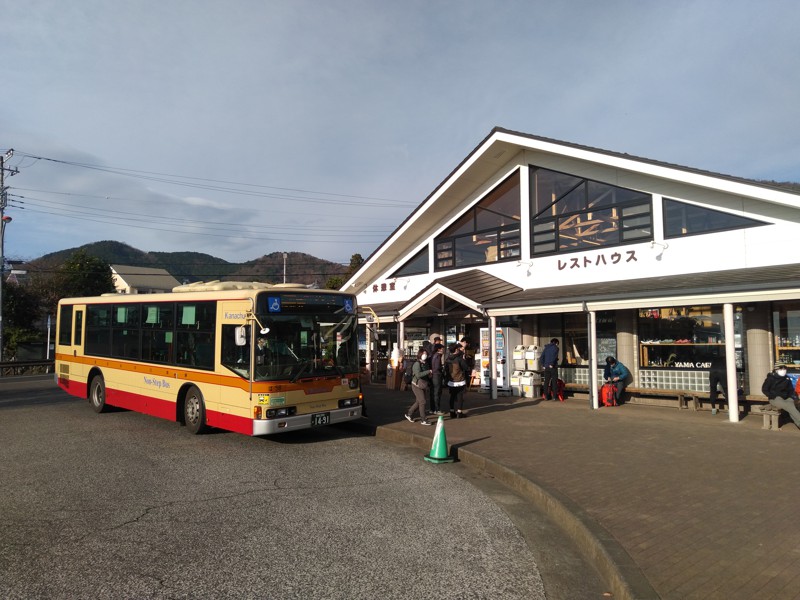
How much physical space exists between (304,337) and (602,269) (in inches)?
347

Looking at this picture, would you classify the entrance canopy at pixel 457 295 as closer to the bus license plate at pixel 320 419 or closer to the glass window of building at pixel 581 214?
the glass window of building at pixel 581 214

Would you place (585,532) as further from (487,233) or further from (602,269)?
(487,233)

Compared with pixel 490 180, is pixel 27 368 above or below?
below

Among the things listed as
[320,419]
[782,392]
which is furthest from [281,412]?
[782,392]

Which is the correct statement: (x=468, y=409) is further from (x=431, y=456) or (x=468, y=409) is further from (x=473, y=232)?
(x=473, y=232)

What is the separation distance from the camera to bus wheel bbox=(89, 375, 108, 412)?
1263 centimetres

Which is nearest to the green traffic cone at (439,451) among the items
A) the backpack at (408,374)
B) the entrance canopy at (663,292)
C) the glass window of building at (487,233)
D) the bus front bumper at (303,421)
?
the bus front bumper at (303,421)

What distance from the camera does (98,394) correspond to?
1284cm

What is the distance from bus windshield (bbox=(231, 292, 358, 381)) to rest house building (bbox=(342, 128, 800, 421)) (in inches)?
74.4

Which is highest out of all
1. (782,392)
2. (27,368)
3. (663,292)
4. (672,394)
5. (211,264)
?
(211,264)

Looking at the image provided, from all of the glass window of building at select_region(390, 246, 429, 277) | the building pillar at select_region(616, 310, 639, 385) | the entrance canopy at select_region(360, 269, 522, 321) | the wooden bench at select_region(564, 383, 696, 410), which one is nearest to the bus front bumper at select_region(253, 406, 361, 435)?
the entrance canopy at select_region(360, 269, 522, 321)

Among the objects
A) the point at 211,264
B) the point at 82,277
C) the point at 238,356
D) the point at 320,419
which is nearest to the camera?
the point at 238,356

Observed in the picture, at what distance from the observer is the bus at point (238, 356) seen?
8828mm

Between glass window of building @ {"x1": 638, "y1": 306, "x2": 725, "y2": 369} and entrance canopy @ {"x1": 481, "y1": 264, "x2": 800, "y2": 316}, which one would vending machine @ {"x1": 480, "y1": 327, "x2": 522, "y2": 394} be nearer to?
entrance canopy @ {"x1": 481, "y1": 264, "x2": 800, "y2": 316}
